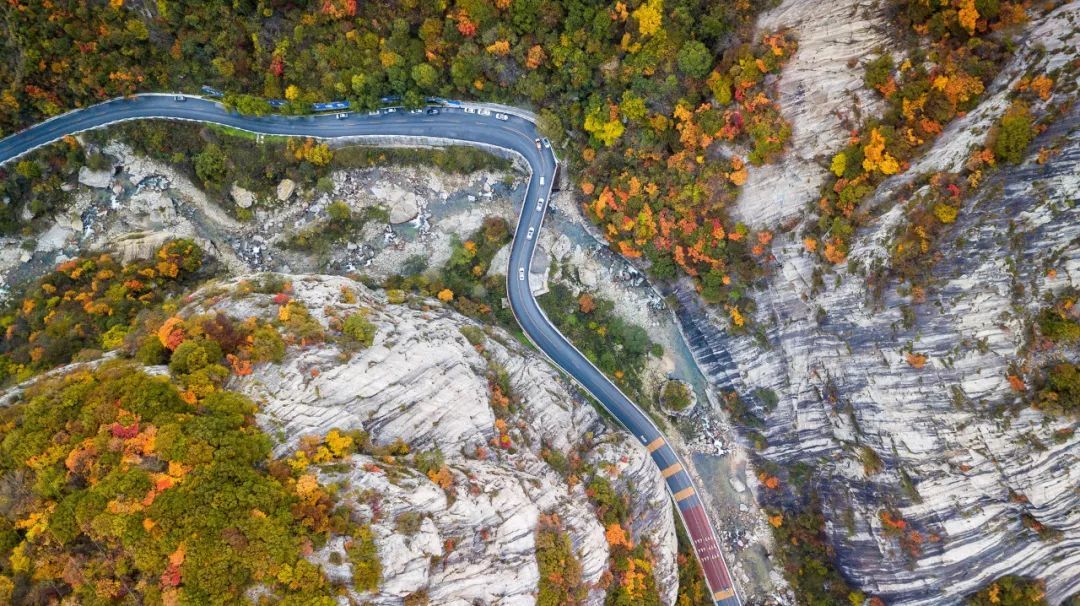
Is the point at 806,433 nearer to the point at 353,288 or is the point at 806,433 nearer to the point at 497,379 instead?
the point at 497,379

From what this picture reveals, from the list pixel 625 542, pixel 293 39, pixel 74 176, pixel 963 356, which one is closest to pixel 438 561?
pixel 625 542

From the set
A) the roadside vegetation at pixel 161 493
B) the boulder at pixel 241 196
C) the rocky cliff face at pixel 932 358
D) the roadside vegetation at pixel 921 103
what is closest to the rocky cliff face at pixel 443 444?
the roadside vegetation at pixel 161 493

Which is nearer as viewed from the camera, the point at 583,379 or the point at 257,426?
the point at 257,426

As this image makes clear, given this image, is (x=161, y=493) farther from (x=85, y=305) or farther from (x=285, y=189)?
(x=285, y=189)

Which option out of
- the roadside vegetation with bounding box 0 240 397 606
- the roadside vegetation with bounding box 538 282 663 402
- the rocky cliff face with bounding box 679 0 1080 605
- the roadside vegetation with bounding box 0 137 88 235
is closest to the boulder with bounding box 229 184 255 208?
the roadside vegetation with bounding box 0 137 88 235

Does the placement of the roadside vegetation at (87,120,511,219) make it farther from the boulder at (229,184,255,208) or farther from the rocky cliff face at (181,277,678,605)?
the rocky cliff face at (181,277,678,605)
